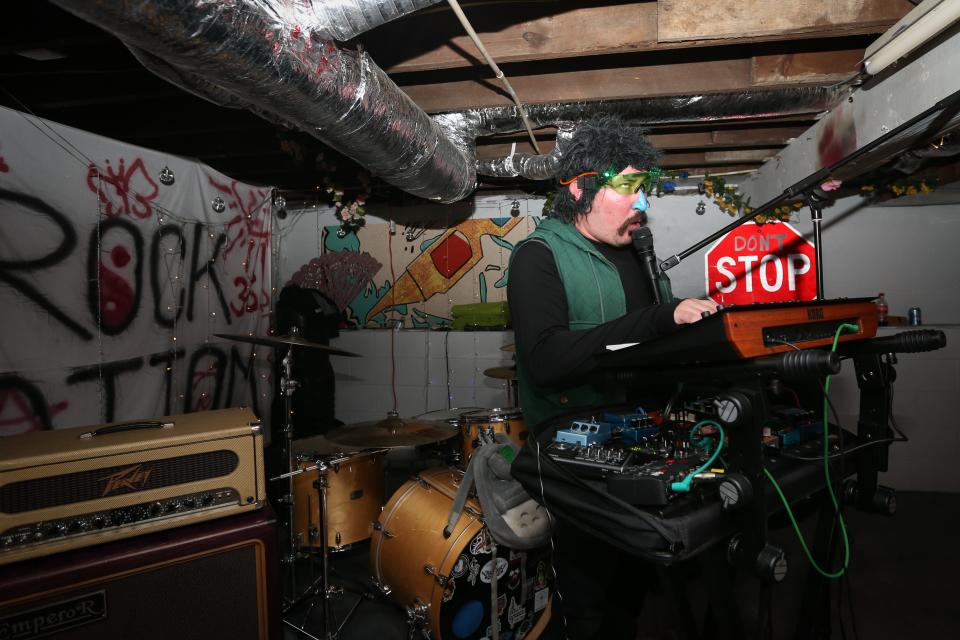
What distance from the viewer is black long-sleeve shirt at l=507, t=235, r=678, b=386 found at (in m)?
1.29

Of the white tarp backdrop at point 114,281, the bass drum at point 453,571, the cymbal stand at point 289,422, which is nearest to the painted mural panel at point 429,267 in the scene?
the white tarp backdrop at point 114,281

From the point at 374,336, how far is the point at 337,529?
114 inches

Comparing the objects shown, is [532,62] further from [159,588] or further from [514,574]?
[159,588]

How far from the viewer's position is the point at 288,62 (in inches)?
79.9

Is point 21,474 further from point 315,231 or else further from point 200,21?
point 315,231

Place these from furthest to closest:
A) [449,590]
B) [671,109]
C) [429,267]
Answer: [429,267] < [671,109] < [449,590]

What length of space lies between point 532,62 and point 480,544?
2644mm

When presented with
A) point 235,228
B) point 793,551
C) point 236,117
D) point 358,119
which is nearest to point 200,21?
point 358,119

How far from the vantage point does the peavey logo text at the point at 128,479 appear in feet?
5.61

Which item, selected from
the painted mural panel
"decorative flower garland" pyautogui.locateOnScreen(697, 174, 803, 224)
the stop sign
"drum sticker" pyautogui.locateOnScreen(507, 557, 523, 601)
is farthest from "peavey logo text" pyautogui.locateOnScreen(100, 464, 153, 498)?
"decorative flower garland" pyautogui.locateOnScreen(697, 174, 803, 224)

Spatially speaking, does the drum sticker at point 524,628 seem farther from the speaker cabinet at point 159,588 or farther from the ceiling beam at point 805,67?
the ceiling beam at point 805,67

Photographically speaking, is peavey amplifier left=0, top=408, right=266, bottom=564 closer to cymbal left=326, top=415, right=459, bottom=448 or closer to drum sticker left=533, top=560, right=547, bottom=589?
cymbal left=326, top=415, right=459, bottom=448

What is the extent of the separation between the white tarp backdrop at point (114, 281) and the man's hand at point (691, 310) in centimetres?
355

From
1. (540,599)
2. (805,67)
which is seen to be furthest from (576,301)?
(805,67)
